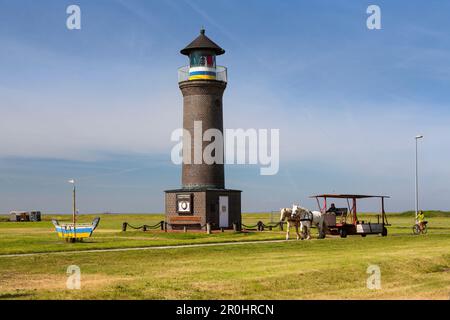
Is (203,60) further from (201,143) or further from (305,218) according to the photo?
(305,218)

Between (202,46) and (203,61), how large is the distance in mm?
1215

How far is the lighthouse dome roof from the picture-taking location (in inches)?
1965

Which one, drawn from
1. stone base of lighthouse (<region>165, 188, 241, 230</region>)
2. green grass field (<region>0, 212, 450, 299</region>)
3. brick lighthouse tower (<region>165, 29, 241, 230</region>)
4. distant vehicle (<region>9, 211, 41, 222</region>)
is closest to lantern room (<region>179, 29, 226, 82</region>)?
brick lighthouse tower (<region>165, 29, 241, 230</region>)

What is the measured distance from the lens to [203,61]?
50.3 m

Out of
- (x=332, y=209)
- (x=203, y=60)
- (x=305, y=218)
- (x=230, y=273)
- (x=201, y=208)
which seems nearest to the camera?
(x=230, y=273)

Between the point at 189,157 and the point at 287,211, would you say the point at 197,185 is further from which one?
the point at 287,211

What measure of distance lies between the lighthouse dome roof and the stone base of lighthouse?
11.2 m

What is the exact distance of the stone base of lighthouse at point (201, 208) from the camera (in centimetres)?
4966

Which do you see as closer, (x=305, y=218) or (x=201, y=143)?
(x=305, y=218)

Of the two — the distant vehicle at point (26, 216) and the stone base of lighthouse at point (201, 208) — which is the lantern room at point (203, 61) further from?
the distant vehicle at point (26, 216)

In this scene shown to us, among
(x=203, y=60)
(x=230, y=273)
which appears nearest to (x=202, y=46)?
(x=203, y=60)

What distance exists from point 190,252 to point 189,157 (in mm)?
22279
